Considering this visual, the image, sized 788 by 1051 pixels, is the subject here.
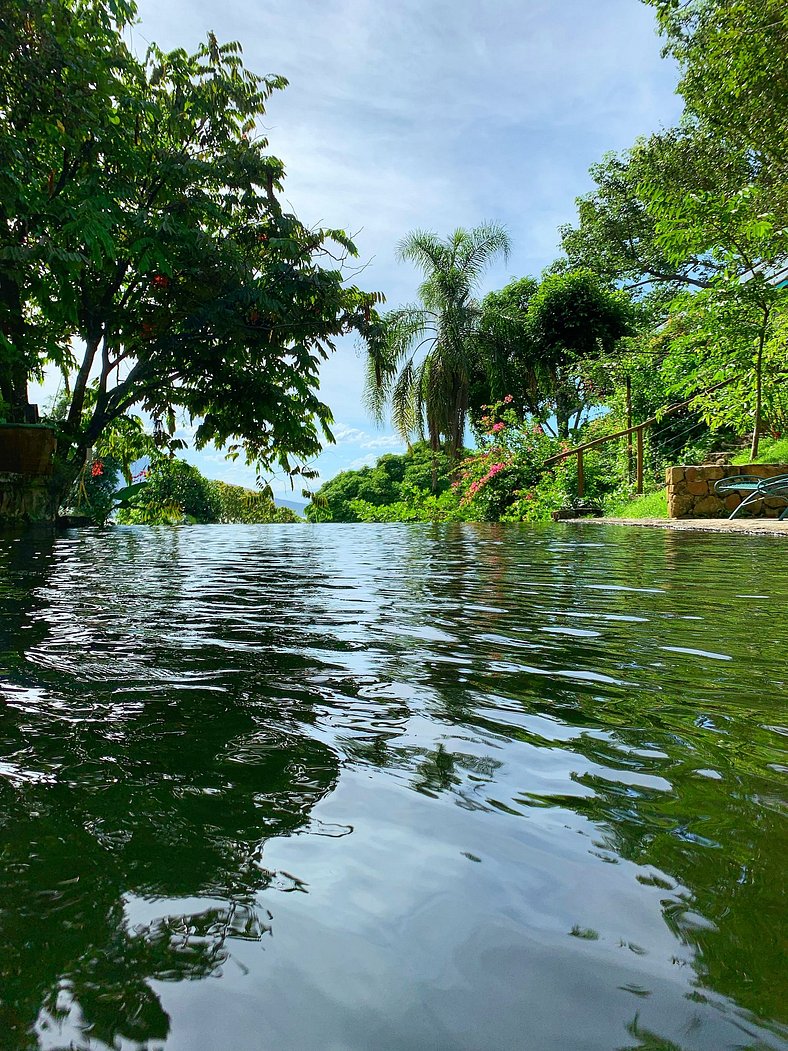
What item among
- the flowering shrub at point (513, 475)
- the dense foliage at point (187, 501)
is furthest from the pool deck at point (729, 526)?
the dense foliage at point (187, 501)

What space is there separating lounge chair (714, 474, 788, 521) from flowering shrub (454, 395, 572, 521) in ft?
19.5

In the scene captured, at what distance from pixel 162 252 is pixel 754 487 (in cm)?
882

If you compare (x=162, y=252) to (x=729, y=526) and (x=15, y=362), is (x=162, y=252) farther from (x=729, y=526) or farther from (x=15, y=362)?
(x=729, y=526)

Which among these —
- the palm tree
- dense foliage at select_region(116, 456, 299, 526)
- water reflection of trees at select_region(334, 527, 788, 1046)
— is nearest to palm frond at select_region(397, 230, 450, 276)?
the palm tree

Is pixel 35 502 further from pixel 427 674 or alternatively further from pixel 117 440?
pixel 427 674

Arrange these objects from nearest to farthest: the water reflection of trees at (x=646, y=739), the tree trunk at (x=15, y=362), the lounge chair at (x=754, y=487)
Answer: the water reflection of trees at (x=646, y=739) → the lounge chair at (x=754, y=487) → the tree trunk at (x=15, y=362)

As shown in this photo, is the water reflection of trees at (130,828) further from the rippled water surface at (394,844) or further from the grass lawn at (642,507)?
the grass lawn at (642,507)

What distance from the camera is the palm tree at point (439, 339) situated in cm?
2264

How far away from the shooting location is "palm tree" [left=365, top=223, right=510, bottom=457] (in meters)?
22.6

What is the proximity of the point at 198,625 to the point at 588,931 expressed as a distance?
7.04 feet

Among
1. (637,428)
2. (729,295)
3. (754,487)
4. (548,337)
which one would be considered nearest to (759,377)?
(729,295)

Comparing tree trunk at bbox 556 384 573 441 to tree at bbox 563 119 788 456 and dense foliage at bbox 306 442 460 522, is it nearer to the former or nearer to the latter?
dense foliage at bbox 306 442 460 522

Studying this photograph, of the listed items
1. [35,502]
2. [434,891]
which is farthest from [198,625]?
[35,502]

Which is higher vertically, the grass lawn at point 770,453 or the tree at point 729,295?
the tree at point 729,295
